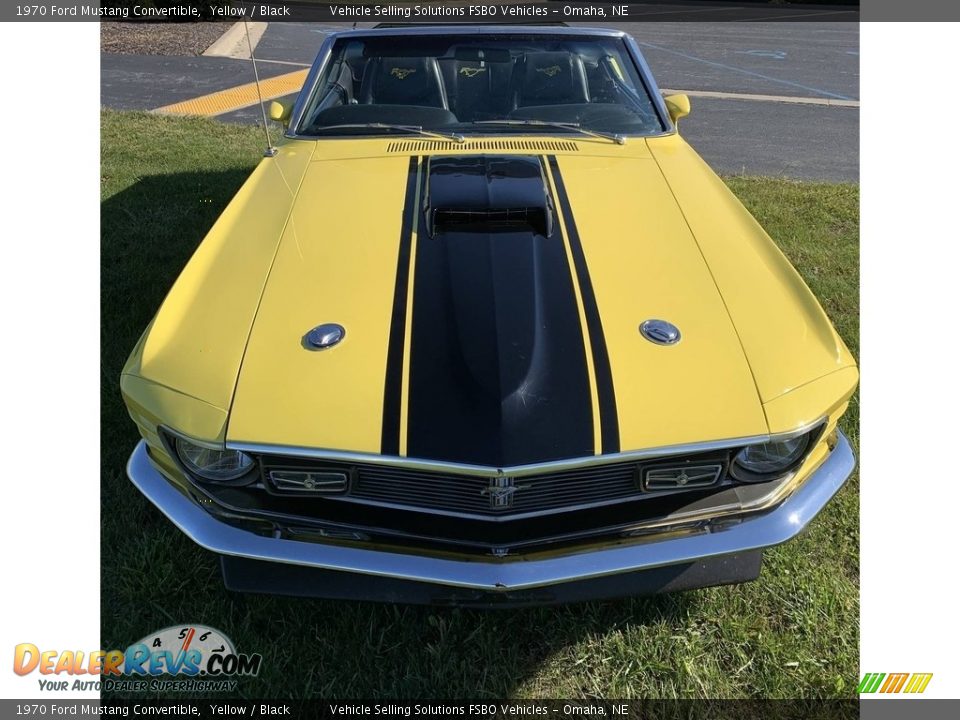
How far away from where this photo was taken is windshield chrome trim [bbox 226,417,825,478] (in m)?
1.51

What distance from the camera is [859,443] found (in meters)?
2.71

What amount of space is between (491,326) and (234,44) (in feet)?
38.3

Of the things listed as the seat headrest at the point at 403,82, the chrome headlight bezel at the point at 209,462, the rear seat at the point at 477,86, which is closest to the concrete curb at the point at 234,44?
the seat headrest at the point at 403,82

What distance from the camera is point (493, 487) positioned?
157 centimetres

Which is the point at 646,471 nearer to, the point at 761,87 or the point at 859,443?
the point at 859,443

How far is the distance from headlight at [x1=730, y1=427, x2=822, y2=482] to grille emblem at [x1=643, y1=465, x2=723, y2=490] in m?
0.07

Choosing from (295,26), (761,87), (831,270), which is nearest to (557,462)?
(831,270)

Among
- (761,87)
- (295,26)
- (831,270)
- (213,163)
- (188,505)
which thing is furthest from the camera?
(295,26)

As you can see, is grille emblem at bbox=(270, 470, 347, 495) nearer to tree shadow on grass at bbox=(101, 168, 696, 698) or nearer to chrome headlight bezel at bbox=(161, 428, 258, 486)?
chrome headlight bezel at bbox=(161, 428, 258, 486)

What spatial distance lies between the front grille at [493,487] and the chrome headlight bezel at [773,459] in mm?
82

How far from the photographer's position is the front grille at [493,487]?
62.3 inches

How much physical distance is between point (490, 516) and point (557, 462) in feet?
0.75

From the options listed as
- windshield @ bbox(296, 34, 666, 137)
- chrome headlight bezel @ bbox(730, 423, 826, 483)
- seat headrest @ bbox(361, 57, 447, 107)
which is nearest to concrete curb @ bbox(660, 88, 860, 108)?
windshield @ bbox(296, 34, 666, 137)
